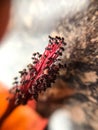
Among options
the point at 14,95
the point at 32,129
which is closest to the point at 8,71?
the point at 14,95

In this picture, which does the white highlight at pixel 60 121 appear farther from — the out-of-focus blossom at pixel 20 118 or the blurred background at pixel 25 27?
the blurred background at pixel 25 27

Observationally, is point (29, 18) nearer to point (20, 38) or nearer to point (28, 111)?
point (20, 38)

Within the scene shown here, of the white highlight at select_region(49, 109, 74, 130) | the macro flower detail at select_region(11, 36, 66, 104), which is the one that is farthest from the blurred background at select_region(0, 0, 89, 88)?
the white highlight at select_region(49, 109, 74, 130)

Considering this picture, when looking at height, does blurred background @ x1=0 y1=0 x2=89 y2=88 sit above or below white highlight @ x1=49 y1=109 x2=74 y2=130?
above

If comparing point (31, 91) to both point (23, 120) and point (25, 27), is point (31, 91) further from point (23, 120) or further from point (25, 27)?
point (25, 27)

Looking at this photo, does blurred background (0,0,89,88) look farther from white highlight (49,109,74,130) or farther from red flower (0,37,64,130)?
white highlight (49,109,74,130)
